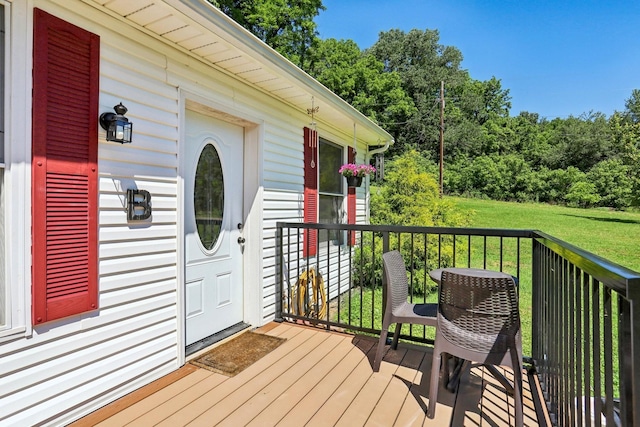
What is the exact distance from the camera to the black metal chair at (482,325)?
183 centimetres

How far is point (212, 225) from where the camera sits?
3.11 m

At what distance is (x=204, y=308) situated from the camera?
3002 millimetres

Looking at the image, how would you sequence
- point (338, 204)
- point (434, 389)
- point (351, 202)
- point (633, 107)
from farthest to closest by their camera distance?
1. point (633, 107)
2. point (351, 202)
3. point (338, 204)
4. point (434, 389)

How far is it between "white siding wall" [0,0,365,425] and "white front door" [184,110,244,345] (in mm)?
267

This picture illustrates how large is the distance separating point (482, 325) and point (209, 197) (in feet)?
7.76

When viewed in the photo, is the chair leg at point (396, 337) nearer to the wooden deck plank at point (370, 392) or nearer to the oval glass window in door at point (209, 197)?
the wooden deck plank at point (370, 392)

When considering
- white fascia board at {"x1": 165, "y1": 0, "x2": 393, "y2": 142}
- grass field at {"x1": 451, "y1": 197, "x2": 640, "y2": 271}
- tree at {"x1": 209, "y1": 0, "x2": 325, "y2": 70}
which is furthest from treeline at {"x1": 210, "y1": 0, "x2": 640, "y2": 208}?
white fascia board at {"x1": 165, "y1": 0, "x2": 393, "y2": 142}

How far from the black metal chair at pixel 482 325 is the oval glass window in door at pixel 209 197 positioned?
2030mm

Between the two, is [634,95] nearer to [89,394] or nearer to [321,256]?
[321,256]

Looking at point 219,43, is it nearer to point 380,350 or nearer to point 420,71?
point 380,350

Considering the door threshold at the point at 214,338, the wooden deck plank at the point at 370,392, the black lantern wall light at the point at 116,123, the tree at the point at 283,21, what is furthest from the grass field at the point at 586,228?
the black lantern wall light at the point at 116,123

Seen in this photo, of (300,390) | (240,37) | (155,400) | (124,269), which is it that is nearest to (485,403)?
(300,390)

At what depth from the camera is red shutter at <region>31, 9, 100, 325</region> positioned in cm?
177

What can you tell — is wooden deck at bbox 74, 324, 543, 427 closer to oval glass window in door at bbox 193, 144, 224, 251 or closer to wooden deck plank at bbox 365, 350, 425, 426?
wooden deck plank at bbox 365, 350, 425, 426
